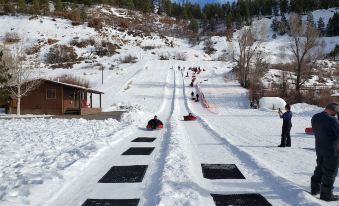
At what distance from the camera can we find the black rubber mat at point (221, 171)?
9504mm

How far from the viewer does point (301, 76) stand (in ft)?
171

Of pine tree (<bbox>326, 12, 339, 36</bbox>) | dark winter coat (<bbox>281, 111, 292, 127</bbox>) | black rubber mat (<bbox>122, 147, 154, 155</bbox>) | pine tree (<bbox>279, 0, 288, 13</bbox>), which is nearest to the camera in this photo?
black rubber mat (<bbox>122, 147, 154, 155</bbox>)

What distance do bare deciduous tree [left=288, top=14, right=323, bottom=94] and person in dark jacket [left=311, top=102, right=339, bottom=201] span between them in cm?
4090

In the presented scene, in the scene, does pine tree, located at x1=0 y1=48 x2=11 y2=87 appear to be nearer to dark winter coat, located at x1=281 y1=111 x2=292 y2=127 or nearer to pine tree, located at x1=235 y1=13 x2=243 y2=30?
dark winter coat, located at x1=281 y1=111 x2=292 y2=127

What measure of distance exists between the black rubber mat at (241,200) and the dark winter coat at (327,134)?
144cm

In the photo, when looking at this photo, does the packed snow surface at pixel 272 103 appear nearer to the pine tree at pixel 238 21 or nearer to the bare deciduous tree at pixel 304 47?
the bare deciduous tree at pixel 304 47

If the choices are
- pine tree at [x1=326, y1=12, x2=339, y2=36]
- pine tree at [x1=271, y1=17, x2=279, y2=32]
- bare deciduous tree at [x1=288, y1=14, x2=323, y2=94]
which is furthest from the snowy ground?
pine tree at [x1=271, y1=17, x2=279, y2=32]

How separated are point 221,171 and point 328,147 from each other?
3.43 meters

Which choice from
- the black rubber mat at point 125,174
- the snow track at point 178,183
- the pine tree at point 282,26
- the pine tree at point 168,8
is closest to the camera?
the snow track at point 178,183

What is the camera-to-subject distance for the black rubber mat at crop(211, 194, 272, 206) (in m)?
7.18

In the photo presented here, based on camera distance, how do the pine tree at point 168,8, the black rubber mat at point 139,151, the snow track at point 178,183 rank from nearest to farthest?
the snow track at point 178,183
the black rubber mat at point 139,151
the pine tree at point 168,8

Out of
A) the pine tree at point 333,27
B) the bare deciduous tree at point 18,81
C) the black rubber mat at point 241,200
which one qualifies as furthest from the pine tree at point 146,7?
the black rubber mat at point 241,200

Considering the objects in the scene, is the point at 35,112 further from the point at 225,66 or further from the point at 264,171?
the point at 225,66

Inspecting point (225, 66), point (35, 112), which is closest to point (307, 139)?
point (35, 112)
